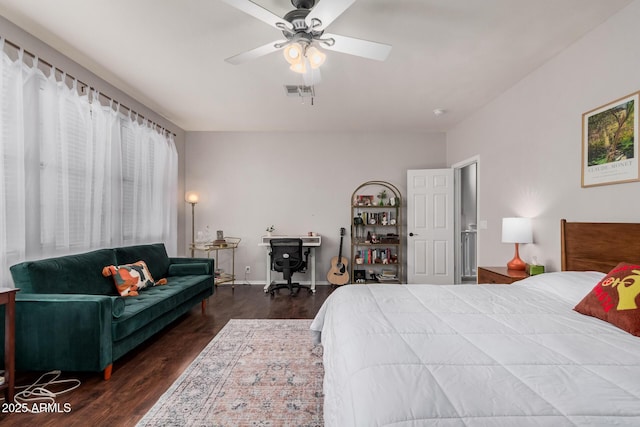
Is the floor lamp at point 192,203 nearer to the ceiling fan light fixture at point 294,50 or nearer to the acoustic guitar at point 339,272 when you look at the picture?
the acoustic guitar at point 339,272

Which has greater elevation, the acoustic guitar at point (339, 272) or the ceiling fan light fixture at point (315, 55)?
the ceiling fan light fixture at point (315, 55)

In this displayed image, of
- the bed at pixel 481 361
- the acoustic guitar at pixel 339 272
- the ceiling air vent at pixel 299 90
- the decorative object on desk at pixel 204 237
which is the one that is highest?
the ceiling air vent at pixel 299 90

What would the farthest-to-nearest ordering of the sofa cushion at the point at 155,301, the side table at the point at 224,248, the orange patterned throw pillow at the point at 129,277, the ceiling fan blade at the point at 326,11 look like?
the side table at the point at 224,248 < the orange patterned throw pillow at the point at 129,277 < the sofa cushion at the point at 155,301 < the ceiling fan blade at the point at 326,11

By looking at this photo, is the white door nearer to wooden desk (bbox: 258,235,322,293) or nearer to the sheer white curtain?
wooden desk (bbox: 258,235,322,293)

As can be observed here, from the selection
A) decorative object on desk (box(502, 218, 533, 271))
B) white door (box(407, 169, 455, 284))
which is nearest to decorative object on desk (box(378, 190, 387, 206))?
white door (box(407, 169, 455, 284))

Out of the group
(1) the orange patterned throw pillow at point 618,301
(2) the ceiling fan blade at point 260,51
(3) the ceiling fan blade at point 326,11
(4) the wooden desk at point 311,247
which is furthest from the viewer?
(4) the wooden desk at point 311,247

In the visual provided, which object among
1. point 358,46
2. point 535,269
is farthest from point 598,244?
point 358,46

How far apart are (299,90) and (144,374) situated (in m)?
3.11

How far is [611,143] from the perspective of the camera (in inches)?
87.9

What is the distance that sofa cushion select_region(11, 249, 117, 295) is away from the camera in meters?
2.17

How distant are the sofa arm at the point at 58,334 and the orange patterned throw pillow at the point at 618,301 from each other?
9.86ft

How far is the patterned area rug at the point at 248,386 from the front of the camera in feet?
5.67

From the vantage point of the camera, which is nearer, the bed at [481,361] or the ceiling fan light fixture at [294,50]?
the bed at [481,361]

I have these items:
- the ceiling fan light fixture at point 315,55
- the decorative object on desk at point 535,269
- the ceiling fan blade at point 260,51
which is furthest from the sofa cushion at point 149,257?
the decorative object on desk at point 535,269
